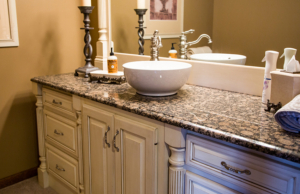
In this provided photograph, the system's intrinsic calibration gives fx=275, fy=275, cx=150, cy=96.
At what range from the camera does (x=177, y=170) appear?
3.67 feet

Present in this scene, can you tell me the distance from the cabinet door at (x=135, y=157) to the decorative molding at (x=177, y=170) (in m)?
0.10

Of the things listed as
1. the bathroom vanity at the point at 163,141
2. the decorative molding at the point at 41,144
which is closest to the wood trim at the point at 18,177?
the decorative molding at the point at 41,144

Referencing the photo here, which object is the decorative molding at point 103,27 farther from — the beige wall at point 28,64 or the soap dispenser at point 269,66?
the soap dispenser at point 269,66

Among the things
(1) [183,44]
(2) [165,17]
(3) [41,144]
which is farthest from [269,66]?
(3) [41,144]

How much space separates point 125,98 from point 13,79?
3.76ft

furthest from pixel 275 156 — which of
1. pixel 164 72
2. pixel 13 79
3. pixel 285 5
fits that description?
pixel 13 79

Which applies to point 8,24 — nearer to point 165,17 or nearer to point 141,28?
point 141,28

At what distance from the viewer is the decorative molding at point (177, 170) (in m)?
1.11

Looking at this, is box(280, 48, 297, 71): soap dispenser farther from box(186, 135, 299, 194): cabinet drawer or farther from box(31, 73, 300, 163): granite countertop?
box(186, 135, 299, 194): cabinet drawer

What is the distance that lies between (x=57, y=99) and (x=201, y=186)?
115 centimetres

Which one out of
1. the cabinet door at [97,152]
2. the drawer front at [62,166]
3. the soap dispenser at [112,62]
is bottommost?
the drawer front at [62,166]

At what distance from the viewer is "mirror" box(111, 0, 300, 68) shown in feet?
4.11

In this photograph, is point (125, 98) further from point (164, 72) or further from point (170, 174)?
point (170, 174)

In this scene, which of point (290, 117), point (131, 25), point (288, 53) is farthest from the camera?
point (131, 25)
